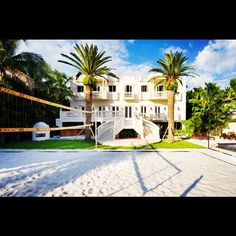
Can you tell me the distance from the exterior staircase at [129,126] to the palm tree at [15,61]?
9.35m

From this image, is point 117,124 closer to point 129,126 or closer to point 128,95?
point 129,126

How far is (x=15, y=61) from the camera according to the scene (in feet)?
50.9

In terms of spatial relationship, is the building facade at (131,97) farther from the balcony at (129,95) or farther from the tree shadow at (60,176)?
the tree shadow at (60,176)

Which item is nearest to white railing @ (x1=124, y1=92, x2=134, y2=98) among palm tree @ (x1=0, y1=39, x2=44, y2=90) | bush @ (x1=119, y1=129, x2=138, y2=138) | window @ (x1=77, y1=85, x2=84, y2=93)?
bush @ (x1=119, y1=129, x2=138, y2=138)

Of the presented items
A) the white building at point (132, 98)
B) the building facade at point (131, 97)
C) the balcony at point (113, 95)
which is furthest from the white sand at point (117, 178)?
the balcony at point (113, 95)

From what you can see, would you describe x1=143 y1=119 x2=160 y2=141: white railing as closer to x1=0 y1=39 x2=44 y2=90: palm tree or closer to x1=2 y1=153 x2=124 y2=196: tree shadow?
x1=2 y1=153 x2=124 y2=196: tree shadow

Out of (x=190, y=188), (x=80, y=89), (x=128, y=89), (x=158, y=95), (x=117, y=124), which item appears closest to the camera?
(x=190, y=188)

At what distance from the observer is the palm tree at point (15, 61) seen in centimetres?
1467

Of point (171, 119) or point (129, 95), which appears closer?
point (171, 119)

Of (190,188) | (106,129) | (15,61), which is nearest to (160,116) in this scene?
(106,129)

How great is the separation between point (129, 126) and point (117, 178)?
12932 mm
